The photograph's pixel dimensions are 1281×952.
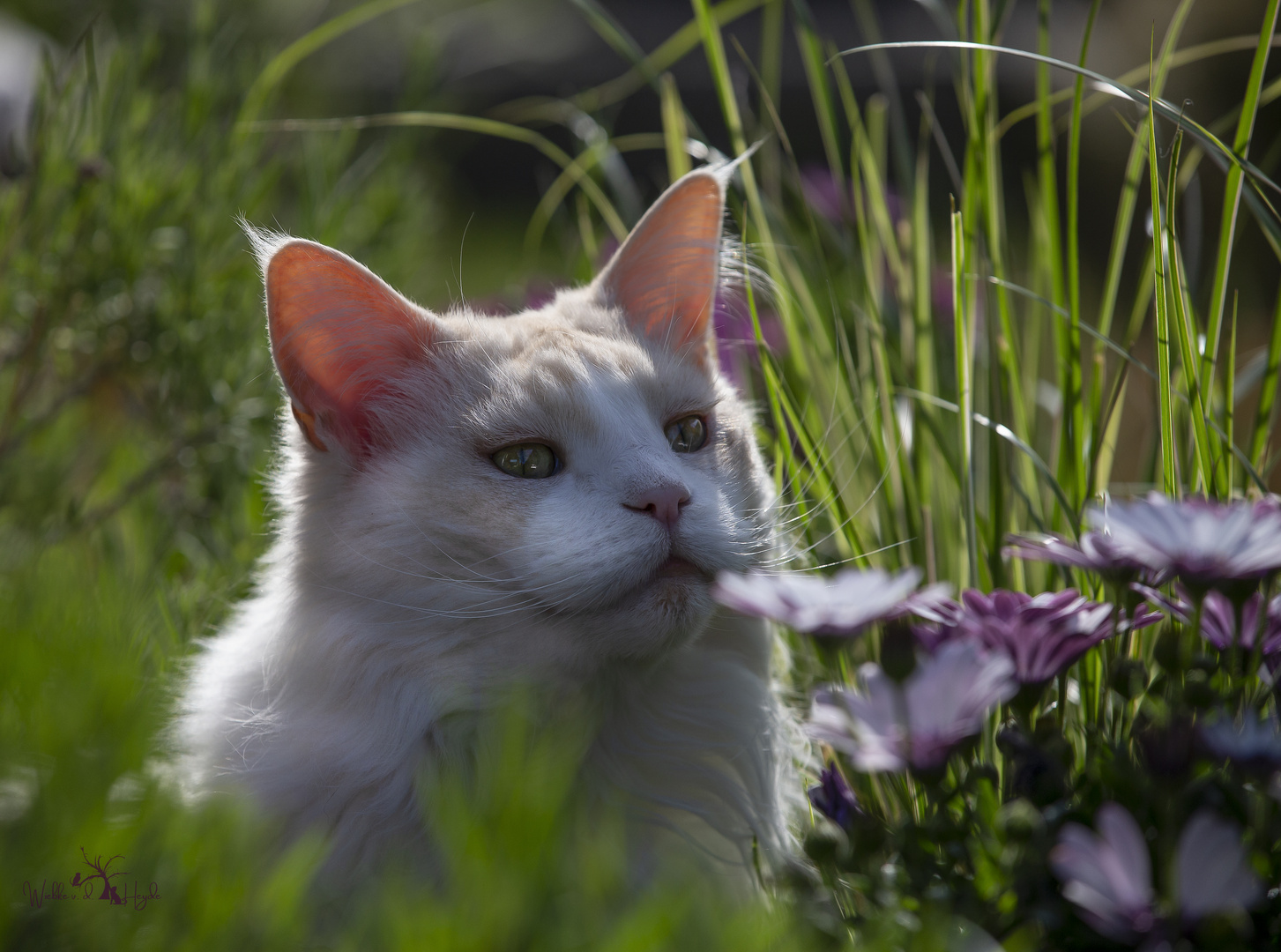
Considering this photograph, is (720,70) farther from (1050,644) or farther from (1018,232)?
(1018,232)

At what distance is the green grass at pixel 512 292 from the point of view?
53 centimetres

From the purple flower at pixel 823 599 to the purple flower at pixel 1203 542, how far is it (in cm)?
15

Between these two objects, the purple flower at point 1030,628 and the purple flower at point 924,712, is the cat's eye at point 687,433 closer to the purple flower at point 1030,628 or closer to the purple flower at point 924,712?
the purple flower at point 1030,628

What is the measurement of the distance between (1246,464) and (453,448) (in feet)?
2.82

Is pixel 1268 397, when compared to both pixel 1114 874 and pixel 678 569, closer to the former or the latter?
pixel 678 569

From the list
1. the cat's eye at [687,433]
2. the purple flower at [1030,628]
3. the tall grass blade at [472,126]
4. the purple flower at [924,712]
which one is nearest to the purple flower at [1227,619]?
the purple flower at [1030,628]

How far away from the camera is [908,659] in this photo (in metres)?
0.68

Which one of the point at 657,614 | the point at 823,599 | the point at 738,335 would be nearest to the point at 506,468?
the point at 657,614

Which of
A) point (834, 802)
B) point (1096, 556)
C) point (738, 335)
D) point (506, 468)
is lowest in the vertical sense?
point (738, 335)

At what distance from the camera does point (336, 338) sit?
1166mm

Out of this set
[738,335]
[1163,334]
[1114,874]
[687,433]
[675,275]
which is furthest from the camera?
[738,335]

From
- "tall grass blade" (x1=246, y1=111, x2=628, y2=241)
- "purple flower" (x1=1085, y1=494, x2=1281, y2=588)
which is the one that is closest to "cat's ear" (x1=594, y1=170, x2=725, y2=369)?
"tall grass blade" (x1=246, y1=111, x2=628, y2=241)

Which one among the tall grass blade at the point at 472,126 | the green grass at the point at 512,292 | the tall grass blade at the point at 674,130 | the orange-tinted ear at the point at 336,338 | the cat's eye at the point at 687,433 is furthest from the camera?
the tall grass blade at the point at 674,130

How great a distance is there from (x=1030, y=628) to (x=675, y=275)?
877 mm
